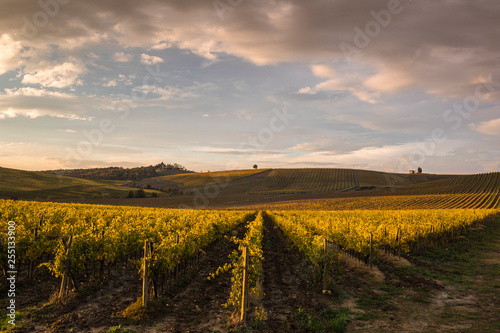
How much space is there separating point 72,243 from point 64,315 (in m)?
2.97

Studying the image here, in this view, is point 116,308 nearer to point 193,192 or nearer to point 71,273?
point 71,273

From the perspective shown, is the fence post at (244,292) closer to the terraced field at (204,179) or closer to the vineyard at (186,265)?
the vineyard at (186,265)

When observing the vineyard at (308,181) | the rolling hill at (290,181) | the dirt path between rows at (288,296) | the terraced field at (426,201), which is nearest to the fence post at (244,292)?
the dirt path between rows at (288,296)

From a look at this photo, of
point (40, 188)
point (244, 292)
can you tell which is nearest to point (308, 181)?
point (40, 188)

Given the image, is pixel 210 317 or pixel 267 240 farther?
pixel 267 240

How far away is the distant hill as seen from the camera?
65131 millimetres

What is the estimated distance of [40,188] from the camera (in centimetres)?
7519

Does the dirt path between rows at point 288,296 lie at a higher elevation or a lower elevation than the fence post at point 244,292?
lower

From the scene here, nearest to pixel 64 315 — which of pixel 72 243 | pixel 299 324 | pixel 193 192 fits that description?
pixel 72 243

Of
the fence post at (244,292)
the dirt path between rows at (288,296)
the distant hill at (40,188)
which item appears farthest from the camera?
the distant hill at (40,188)

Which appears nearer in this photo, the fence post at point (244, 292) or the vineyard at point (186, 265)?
the fence post at point (244, 292)

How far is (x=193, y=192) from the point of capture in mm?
99062

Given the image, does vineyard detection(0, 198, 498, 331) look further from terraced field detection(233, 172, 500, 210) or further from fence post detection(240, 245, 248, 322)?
terraced field detection(233, 172, 500, 210)

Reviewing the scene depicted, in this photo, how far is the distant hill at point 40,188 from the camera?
214 ft
